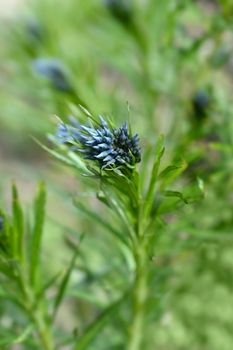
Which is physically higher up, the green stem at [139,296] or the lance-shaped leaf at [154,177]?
the lance-shaped leaf at [154,177]

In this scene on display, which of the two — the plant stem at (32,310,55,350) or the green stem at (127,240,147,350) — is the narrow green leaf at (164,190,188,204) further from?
the plant stem at (32,310,55,350)

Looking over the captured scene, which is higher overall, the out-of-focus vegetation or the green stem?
the out-of-focus vegetation

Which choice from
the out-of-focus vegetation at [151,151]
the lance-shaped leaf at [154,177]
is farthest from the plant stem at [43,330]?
the lance-shaped leaf at [154,177]

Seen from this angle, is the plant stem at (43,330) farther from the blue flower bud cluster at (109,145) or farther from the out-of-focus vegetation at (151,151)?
the blue flower bud cluster at (109,145)

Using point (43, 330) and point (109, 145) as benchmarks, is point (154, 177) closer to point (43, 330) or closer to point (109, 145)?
point (109, 145)

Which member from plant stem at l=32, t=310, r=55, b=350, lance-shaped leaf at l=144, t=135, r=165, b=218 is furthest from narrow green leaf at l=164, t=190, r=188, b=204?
plant stem at l=32, t=310, r=55, b=350

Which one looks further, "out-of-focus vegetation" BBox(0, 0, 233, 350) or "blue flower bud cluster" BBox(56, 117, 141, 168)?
"out-of-focus vegetation" BBox(0, 0, 233, 350)

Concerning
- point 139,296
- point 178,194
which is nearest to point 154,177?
point 178,194

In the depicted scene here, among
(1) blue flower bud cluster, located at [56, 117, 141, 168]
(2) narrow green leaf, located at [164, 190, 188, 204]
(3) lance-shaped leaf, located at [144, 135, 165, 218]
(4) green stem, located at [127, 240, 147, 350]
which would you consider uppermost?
(1) blue flower bud cluster, located at [56, 117, 141, 168]

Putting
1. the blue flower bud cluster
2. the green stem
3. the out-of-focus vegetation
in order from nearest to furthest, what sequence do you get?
1. the blue flower bud cluster
2. the green stem
3. the out-of-focus vegetation
